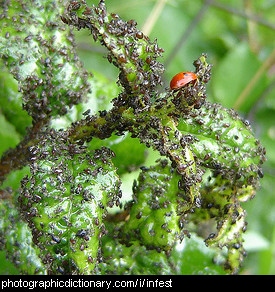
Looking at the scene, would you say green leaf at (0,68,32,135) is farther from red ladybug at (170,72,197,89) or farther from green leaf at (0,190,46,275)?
red ladybug at (170,72,197,89)

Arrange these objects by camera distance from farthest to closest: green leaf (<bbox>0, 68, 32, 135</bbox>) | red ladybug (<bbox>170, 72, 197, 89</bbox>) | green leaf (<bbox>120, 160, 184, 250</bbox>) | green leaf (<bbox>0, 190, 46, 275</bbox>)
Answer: green leaf (<bbox>0, 68, 32, 135</bbox>)
green leaf (<bbox>0, 190, 46, 275</bbox>)
green leaf (<bbox>120, 160, 184, 250</bbox>)
red ladybug (<bbox>170, 72, 197, 89</bbox>)

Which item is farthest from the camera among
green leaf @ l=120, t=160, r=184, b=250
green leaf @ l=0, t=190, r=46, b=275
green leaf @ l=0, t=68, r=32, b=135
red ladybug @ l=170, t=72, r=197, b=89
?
green leaf @ l=0, t=68, r=32, b=135

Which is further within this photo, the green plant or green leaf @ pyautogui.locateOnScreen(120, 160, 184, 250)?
green leaf @ pyautogui.locateOnScreen(120, 160, 184, 250)

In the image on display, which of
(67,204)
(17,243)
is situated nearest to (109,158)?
(67,204)

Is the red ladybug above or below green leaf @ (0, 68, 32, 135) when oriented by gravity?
above

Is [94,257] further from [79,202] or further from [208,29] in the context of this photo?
[208,29]

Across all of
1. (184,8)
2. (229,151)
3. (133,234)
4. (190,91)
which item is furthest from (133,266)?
(184,8)

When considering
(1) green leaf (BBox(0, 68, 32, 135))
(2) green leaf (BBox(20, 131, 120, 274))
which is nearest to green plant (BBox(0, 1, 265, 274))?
(2) green leaf (BBox(20, 131, 120, 274))

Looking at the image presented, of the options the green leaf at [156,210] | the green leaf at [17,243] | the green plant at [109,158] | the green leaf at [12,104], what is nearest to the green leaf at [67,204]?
the green plant at [109,158]

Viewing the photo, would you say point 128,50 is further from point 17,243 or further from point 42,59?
point 17,243
